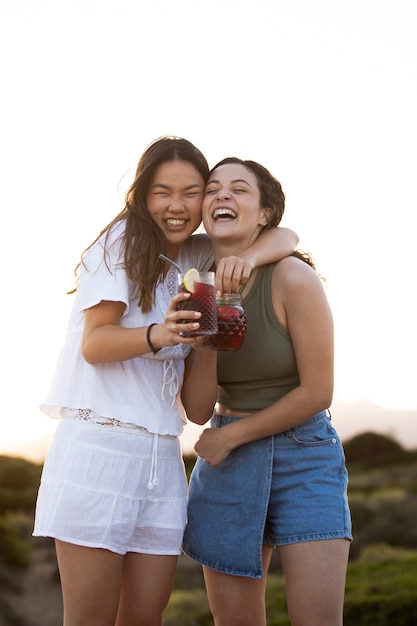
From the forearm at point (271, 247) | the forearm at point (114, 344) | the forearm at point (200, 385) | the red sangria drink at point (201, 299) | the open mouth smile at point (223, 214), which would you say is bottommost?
the forearm at point (200, 385)

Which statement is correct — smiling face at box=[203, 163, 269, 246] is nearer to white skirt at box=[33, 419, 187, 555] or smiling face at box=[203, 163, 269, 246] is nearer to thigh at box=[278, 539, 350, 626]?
white skirt at box=[33, 419, 187, 555]

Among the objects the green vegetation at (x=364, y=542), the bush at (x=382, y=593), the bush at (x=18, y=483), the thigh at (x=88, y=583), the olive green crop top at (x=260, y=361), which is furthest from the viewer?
the bush at (x=18, y=483)

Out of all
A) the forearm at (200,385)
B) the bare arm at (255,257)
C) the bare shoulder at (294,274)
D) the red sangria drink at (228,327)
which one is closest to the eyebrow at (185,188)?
the bare arm at (255,257)

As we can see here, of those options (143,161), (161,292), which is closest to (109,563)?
(161,292)

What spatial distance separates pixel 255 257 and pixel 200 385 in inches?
22.1

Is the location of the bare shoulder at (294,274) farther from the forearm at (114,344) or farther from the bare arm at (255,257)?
the forearm at (114,344)

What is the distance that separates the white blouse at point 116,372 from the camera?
3.21m

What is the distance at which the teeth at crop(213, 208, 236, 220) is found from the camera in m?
3.45

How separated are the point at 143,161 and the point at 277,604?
16.0ft

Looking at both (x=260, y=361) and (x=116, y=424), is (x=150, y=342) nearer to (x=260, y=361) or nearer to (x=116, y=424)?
(x=116, y=424)

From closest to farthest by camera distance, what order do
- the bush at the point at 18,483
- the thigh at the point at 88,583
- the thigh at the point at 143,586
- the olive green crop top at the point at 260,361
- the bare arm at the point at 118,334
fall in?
the bare arm at the point at 118,334
the thigh at the point at 88,583
the thigh at the point at 143,586
the olive green crop top at the point at 260,361
the bush at the point at 18,483

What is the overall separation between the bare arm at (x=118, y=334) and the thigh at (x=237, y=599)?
1.11 metres

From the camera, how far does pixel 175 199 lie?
11.3 ft

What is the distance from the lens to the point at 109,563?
3.17 metres
